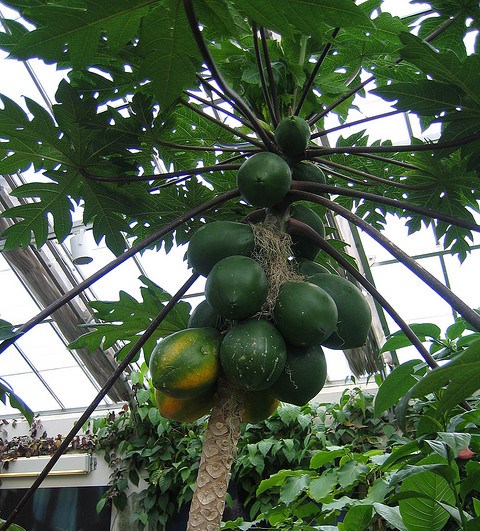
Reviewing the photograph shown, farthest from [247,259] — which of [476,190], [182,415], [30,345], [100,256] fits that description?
[30,345]

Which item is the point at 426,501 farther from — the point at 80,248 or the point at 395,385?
the point at 80,248

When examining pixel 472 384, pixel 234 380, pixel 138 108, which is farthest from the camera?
pixel 138 108

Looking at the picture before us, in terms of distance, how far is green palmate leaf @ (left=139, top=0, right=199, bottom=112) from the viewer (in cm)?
94

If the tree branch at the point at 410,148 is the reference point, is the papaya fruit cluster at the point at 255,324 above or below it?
below

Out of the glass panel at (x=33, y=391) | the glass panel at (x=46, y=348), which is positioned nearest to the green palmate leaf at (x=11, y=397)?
the glass panel at (x=46, y=348)

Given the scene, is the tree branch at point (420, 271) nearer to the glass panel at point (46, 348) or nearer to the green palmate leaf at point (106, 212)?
the green palmate leaf at point (106, 212)

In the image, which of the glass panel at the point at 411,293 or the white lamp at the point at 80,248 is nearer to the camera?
the white lamp at the point at 80,248

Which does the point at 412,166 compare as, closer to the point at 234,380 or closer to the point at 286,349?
the point at 286,349

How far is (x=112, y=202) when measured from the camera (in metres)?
1.39

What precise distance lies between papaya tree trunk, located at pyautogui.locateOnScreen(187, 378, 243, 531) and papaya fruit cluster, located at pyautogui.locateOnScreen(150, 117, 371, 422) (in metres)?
0.03

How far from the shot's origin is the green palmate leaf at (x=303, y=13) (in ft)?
2.81

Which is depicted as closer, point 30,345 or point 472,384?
point 472,384

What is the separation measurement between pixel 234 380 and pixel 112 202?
0.64 m

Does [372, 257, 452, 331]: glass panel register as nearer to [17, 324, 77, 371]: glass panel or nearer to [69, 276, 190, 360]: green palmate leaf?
[17, 324, 77, 371]: glass panel
